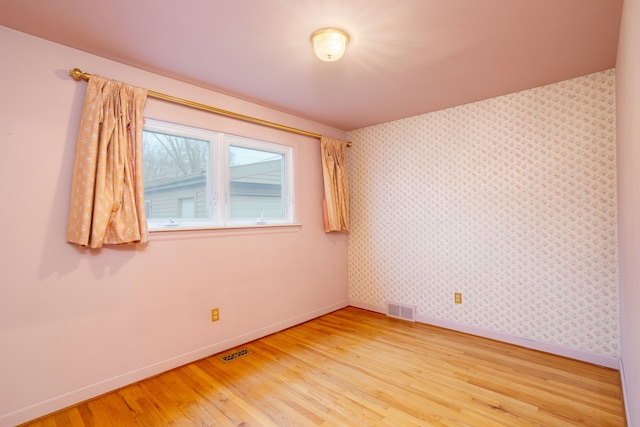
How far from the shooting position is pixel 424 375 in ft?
7.41

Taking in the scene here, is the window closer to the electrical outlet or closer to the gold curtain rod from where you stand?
the gold curtain rod

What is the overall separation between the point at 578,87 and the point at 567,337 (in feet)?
6.79

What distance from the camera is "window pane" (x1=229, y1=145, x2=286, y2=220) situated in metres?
2.90

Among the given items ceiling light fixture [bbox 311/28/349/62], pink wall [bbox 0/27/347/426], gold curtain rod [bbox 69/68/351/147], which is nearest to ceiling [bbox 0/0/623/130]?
ceiling light fixture [bbox 311/28/349/62]

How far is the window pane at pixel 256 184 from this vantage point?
9.50ft

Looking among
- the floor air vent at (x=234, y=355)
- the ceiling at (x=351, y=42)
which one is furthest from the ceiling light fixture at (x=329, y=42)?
the floor air vent at (x=234, y=355)

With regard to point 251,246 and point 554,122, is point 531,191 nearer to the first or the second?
point 554,122

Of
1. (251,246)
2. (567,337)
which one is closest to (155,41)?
(251,246)

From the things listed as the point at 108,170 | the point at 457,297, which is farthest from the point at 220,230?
the point at 457,297

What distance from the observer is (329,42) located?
70.7 inches

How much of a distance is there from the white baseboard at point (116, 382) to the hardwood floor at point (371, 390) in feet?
0.16

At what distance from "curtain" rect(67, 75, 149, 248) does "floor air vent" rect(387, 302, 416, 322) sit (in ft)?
8.91

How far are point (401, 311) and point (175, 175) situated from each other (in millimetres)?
2799

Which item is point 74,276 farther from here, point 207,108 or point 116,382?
point 207,108
